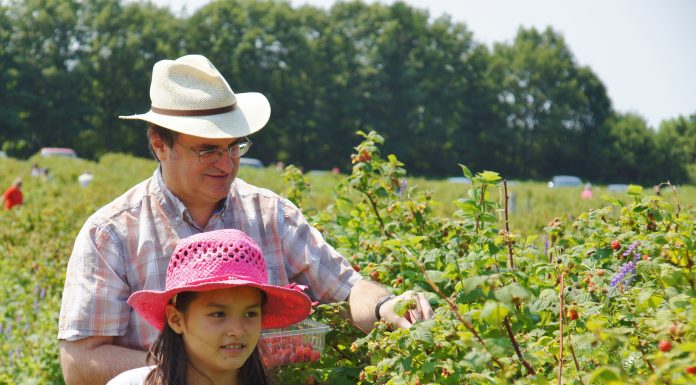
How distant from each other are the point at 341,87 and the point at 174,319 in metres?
59.4

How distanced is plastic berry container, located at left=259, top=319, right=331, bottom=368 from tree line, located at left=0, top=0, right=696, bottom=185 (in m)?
49.2

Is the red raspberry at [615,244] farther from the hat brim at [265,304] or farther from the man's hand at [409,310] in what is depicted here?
the hat brim at [265,304]

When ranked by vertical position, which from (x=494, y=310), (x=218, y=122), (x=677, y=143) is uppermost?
(x=677, y=143)

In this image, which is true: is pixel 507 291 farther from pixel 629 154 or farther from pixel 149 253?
pixel 629 154

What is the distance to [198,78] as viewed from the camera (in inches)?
130

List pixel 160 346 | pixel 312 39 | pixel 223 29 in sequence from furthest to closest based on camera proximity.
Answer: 1. pixel 312 39
2. pixel 223 29
3. pixel 160 346

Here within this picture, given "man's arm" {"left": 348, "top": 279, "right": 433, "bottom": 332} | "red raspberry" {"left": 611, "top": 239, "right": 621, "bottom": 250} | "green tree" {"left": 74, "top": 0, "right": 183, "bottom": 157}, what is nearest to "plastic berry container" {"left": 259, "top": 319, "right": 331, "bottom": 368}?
"man's arm" {"left": 348, "top": 279, "right": 433, "bottom": 332}

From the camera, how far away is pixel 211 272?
2.42 meters

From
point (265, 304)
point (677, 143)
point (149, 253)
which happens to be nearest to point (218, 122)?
point (149, 253)

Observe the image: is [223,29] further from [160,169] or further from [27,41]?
[160,169]

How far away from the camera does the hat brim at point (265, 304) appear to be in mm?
2410

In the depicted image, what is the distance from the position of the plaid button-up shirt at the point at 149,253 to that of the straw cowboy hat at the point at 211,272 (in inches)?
15.2

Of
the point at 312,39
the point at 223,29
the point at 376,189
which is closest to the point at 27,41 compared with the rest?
the point at 223,29

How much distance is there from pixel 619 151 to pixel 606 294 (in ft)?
225
